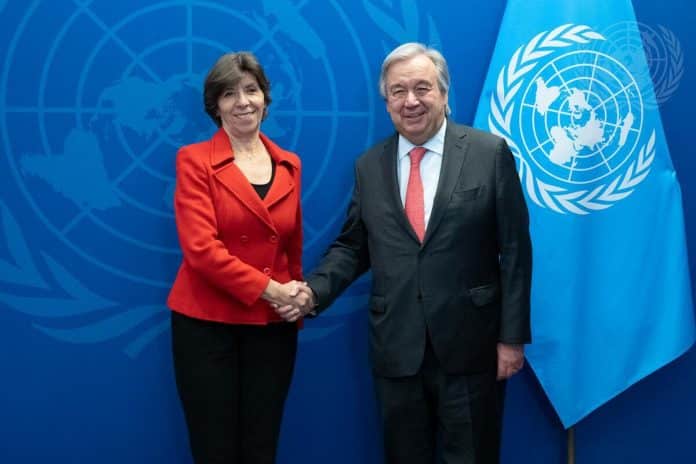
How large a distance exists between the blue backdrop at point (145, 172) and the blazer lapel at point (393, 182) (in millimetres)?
539

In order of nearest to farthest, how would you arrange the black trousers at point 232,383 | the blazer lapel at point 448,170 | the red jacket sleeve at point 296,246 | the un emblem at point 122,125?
1. the blazer lapel at point 448,170
2. the black trousers at point 232,383
3. the red jacket sleeve at point 296,246
4. the un emblem at point 122,125

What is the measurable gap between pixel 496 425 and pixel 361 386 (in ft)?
2.79

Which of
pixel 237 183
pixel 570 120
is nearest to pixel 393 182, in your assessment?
pixel 237 183

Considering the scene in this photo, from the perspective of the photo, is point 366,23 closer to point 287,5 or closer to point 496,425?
point 287,5

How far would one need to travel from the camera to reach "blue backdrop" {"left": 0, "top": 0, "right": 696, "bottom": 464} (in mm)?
2793

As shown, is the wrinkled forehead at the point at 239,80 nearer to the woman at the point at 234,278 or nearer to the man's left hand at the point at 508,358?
the woman at the point at 234,278

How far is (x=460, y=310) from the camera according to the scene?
89.7 inches

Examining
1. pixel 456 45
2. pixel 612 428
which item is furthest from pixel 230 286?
pixel 612 428

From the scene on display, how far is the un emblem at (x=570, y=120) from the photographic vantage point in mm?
2803

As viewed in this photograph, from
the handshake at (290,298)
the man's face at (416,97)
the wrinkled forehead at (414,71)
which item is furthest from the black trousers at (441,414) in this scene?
the wrinkled forehead at (414,71)

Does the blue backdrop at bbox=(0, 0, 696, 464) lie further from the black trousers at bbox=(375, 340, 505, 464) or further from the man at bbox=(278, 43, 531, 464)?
→ the black trousers at bbox=(375, 340, 505, 464)

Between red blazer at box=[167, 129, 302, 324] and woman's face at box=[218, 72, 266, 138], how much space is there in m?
0.08

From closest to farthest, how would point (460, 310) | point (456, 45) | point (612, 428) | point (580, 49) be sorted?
point (460, 310), point (580, 49), point (456, 45), point (612, 428)

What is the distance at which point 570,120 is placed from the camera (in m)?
2.82
